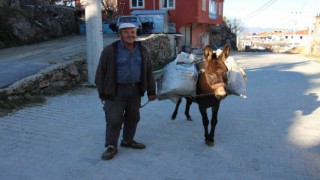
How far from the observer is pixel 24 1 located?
2039 centimetres

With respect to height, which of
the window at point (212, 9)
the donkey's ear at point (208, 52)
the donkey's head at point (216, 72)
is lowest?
the donkey's head at point (216, 72)

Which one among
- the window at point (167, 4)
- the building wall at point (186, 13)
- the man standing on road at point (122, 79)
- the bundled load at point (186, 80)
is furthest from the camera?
the window at point (167, 4)

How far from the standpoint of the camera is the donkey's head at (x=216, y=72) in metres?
4.60

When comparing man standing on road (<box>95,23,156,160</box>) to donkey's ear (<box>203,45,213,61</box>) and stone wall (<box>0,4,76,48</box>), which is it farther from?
stone wall (<box>0,4,76,48</box>)

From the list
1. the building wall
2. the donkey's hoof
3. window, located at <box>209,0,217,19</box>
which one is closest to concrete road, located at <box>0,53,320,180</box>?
the donkey's hoof

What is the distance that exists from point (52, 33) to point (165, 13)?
9.41m

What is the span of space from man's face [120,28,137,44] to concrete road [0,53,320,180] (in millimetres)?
1700

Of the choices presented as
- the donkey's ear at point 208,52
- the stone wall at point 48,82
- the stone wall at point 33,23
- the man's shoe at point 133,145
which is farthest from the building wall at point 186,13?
the man's shoe at point 133,145

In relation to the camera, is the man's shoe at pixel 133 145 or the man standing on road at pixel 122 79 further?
the man's shoe at pixel 133 145

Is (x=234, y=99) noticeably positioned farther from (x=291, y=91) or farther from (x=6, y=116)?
(x=6, y=116)

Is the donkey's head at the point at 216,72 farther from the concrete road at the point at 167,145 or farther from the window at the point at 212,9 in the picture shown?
the window at the point at 212,9

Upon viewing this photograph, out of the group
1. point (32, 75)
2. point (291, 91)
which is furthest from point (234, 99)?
point (32, 75)

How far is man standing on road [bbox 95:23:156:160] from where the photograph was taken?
449cm

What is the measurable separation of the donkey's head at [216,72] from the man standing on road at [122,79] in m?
0.85
